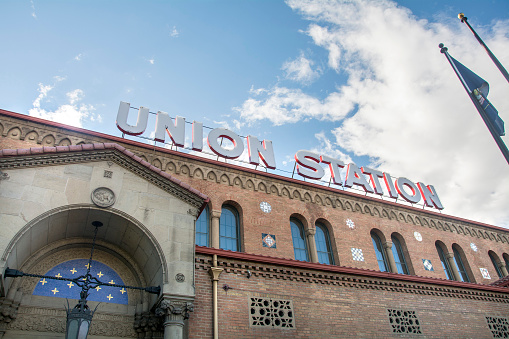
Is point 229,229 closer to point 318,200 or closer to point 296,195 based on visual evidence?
point 296,195

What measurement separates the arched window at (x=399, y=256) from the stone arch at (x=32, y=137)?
18.2 meters

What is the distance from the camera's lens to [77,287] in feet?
40.9

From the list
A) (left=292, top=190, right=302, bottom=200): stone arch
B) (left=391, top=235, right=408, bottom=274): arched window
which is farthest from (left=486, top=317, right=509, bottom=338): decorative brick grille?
(left=292, top=190, right=302, bottom=200): stone arch

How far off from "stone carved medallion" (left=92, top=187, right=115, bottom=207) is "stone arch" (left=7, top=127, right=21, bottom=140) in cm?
690

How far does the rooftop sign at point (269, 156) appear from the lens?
67.9ft

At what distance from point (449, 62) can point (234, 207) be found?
10914 millimetres

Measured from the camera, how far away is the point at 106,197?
12109 millimetres

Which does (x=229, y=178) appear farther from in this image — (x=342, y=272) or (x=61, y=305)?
(x=61, y=305)

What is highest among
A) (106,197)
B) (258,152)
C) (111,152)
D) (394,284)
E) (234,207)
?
(258,152)

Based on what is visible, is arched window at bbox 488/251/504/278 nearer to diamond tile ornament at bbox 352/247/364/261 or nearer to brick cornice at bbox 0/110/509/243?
brick cornice at bbox 0/110/509/243

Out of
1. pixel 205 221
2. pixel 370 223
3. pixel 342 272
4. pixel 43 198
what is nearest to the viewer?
pixel 43 198

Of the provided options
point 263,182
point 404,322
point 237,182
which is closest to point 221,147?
point 237,182

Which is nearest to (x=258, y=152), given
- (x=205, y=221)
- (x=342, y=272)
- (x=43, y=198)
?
(x=205, y=221)

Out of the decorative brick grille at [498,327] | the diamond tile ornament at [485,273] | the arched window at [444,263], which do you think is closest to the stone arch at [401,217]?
the arched window at [444,263]
